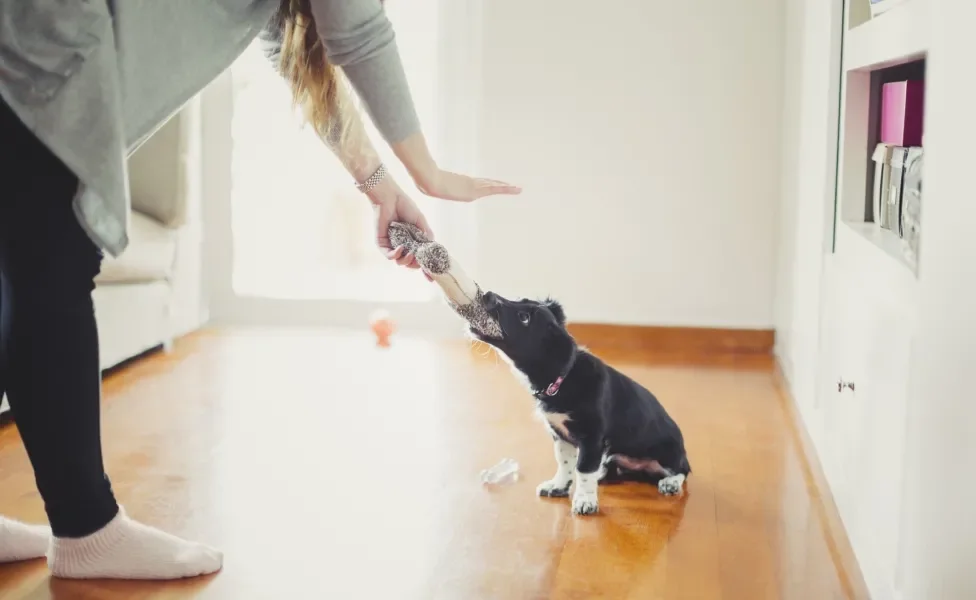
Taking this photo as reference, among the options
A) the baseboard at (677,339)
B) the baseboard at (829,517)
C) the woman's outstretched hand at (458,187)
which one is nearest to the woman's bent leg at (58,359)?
the woman's outstretched hand at (458,187)

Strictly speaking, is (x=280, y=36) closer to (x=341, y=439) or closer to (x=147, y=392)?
(x=341, y=439)

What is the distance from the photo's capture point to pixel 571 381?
1.81 meters

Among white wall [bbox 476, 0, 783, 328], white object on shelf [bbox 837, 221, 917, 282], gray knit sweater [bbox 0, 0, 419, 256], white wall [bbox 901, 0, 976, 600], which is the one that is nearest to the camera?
white wall [bbox 901, 0, 976, 600]

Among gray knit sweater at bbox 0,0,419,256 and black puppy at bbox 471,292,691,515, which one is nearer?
gray knit sweater at bbox 0,0,419,256

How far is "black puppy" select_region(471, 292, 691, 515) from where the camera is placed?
1782 millimetres

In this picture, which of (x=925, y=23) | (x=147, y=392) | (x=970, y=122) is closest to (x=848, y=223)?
(x=925, y=23)

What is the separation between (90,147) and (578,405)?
882 mm

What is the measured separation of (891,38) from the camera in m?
1.49

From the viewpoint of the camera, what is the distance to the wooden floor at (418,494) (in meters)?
1.54

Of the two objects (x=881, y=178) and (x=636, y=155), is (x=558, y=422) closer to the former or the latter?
(x=881, y=178)

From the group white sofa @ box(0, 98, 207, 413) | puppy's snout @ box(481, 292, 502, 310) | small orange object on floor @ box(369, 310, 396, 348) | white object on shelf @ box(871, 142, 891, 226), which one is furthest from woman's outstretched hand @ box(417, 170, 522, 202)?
small orange object on floor @ box(369, 310, 396, 348)

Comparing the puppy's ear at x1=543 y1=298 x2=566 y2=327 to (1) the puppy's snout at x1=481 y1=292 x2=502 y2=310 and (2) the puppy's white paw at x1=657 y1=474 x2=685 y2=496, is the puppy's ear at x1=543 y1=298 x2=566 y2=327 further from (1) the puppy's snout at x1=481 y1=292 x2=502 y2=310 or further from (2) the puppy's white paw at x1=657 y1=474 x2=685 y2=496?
(2) the puppy's white paw at x1=657 y1=474 x2=685 y2=496

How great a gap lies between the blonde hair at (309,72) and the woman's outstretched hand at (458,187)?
0.17 m

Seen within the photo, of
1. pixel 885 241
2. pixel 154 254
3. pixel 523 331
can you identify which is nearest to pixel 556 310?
pixel 523 331
